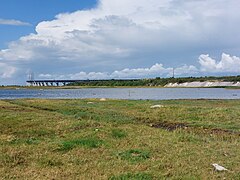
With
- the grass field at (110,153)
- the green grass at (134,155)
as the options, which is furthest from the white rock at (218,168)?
the green grass at (134,155)

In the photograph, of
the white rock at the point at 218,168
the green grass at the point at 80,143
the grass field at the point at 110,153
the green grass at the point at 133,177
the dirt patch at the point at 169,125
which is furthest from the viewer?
the dirt patch at the point at 169,125

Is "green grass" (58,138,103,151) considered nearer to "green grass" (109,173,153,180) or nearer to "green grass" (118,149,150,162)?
"green grass" (118,149,150,162)

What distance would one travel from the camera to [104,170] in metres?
10.4

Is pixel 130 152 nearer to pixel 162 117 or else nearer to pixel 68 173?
pixel 68 173

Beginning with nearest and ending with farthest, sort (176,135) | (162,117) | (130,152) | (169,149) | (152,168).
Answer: (152,168) < (130,152) < (169,149) < (176,135) < (162,117)

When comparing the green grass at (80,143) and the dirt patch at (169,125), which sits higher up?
the green grass at (80,143)

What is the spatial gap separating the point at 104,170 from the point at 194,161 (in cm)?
333

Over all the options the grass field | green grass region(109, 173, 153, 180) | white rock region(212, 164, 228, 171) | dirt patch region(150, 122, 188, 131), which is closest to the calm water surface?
dirt patch region(150, 122, 188, 131)

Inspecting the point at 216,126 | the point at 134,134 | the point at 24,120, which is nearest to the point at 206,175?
the point at 134,134

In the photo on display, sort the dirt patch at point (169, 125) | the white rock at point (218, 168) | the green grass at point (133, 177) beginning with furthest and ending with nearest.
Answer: the dirt patch at point (169, 125) < the white rock at point (218, 168) < the green grass at point (133, 177)

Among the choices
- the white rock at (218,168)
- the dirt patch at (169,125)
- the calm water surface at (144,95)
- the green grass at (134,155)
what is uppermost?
the green grass at (134,155)

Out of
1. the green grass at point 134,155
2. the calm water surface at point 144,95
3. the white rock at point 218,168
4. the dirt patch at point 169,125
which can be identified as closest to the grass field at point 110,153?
the green grass at point 134,155

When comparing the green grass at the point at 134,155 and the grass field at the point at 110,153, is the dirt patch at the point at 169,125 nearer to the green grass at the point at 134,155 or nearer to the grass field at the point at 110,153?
the grass field at the point at 110,153

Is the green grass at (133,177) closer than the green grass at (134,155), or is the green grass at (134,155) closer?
the green grass at (133,177)
